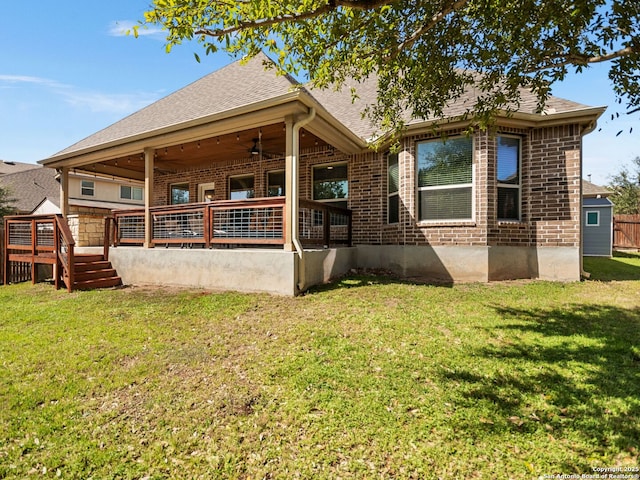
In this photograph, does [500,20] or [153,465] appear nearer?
[153,465]

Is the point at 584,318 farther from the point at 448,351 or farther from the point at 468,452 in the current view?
the point at 468,452

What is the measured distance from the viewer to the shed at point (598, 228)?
50.2 feet

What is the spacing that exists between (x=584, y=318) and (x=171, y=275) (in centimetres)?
801

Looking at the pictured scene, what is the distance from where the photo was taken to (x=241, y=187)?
11219mm

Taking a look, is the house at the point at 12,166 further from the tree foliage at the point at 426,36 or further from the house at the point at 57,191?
the tree foliage at the point at 426,36

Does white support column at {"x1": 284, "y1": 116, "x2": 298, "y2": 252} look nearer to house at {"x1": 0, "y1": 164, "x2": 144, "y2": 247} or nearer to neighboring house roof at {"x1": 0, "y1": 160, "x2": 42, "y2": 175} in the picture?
house at {"x1": 0, "y1": 164, "x2": 144, "y2": 247}

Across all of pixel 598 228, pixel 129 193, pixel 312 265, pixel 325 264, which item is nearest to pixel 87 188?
pixel 129 193

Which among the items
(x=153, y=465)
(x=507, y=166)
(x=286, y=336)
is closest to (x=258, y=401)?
(x=153, y=465)

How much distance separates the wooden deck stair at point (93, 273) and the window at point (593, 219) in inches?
811

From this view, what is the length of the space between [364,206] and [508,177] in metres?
3.68

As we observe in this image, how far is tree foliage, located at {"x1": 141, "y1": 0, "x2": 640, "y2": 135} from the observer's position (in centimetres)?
353

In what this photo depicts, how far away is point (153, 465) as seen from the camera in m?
2.12

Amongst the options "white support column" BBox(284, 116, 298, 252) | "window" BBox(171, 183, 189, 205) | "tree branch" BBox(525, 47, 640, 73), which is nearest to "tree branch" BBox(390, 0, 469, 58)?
"tree branch" BBox(525, 47, 640, 73)

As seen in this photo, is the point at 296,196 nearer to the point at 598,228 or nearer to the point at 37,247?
the point at 37,247
